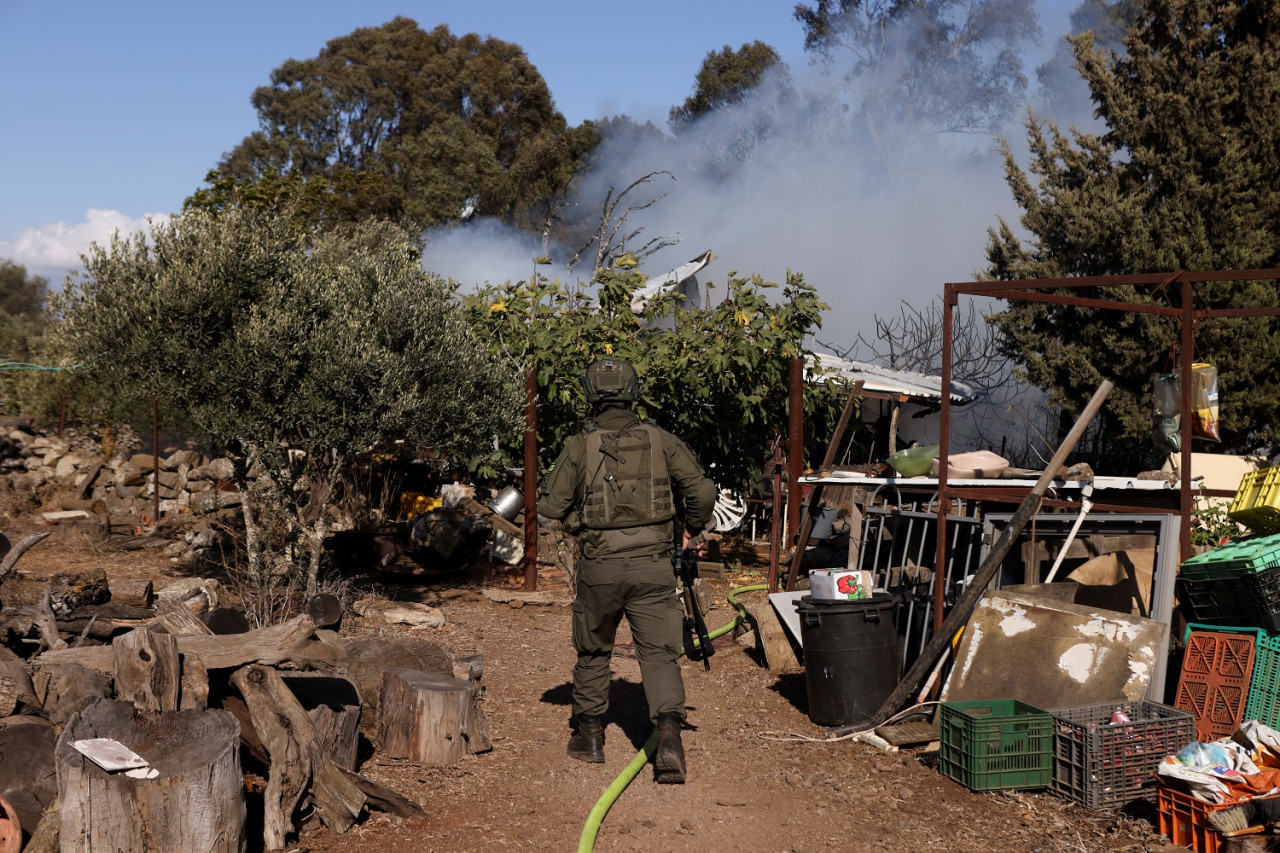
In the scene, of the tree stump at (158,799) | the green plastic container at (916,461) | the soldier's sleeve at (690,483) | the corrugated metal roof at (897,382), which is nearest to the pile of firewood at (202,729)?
the tree stump at (158,799)

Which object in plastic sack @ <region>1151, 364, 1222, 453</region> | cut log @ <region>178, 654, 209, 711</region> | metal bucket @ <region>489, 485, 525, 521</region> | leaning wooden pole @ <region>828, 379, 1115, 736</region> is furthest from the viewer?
metal bucket @ <region>489, 485, 525, 521</region>

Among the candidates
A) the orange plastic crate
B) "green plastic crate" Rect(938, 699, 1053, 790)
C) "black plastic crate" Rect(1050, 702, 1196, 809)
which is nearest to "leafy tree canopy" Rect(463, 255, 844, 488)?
"green plastic crate" Rect(938, 699, 1053, 790)

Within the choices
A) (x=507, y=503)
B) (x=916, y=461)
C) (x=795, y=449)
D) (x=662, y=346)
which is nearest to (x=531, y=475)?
(x=507, y=503)

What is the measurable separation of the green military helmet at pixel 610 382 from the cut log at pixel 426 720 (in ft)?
5.65

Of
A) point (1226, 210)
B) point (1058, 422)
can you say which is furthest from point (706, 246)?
point (1226, 210)

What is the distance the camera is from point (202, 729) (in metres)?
4.25

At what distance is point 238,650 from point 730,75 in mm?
37292

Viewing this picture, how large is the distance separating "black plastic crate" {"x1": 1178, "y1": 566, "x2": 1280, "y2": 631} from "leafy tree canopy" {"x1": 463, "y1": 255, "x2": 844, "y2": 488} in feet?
18.7

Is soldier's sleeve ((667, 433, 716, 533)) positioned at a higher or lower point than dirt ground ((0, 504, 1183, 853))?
higher

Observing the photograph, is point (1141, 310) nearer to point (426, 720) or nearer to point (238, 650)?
point (426, 720)

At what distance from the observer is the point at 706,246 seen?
34.2 m

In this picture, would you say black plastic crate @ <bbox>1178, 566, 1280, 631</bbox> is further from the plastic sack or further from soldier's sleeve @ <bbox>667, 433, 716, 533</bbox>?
soldier's sleeve @ <bbox>667, 433, 716, 533</bbox>

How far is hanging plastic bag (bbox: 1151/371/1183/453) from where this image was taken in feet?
22.4

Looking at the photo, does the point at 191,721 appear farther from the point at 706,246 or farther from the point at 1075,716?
the point at 706,246
